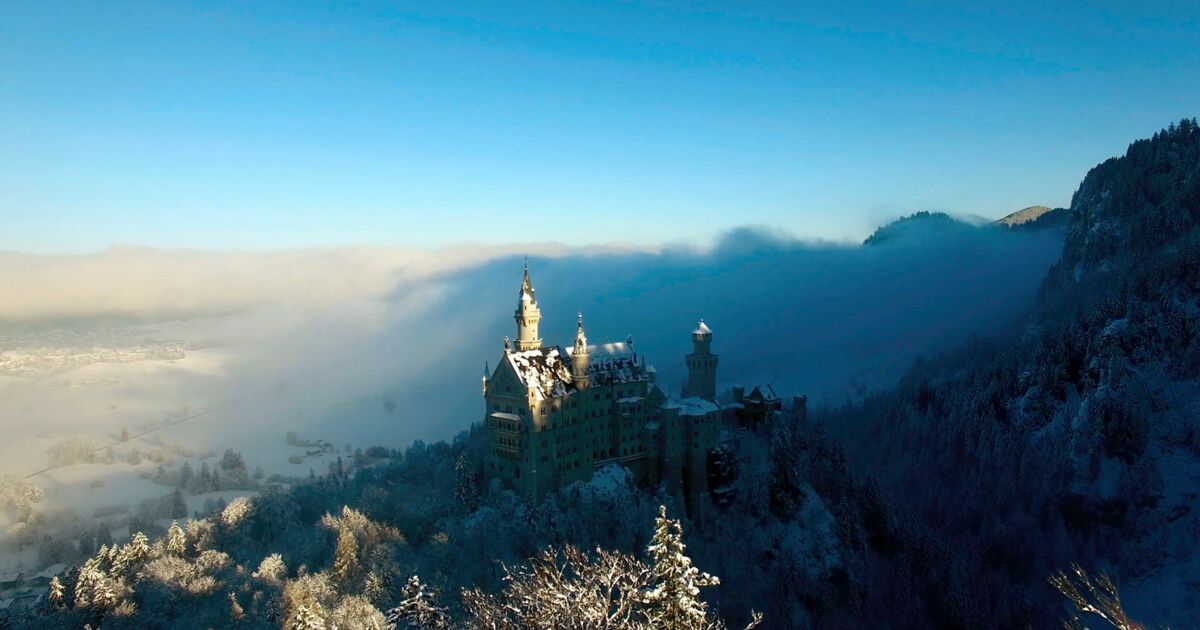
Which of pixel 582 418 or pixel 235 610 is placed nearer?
pixel 235 610

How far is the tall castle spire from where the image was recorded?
316 ft

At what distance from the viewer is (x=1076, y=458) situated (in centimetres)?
15962

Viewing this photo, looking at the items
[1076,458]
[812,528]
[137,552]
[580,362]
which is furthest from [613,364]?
[1076,458]

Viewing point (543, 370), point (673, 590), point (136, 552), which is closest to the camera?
point (673, 590)

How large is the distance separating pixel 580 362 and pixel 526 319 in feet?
28.4

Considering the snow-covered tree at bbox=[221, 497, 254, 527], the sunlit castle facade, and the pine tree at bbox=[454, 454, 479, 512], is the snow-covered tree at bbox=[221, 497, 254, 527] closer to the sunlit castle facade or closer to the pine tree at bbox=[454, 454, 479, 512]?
the pine tree at bbox=[454, 454, 479, 512]

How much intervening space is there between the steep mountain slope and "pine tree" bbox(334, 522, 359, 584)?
8483 centimetres

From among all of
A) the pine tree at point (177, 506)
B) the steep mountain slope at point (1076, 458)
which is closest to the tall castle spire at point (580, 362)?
the steep mountain slope at point (1076, 458)

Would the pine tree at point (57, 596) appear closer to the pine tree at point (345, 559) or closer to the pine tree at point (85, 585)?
the pine tree at point (85, 585)

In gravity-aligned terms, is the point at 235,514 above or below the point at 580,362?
below

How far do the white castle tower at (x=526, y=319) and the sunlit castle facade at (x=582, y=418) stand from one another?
4.9 inches

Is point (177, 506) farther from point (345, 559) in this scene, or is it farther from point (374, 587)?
point (374, 587)

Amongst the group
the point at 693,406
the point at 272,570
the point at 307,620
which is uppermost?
the point at 693,406

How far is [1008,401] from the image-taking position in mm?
182125
